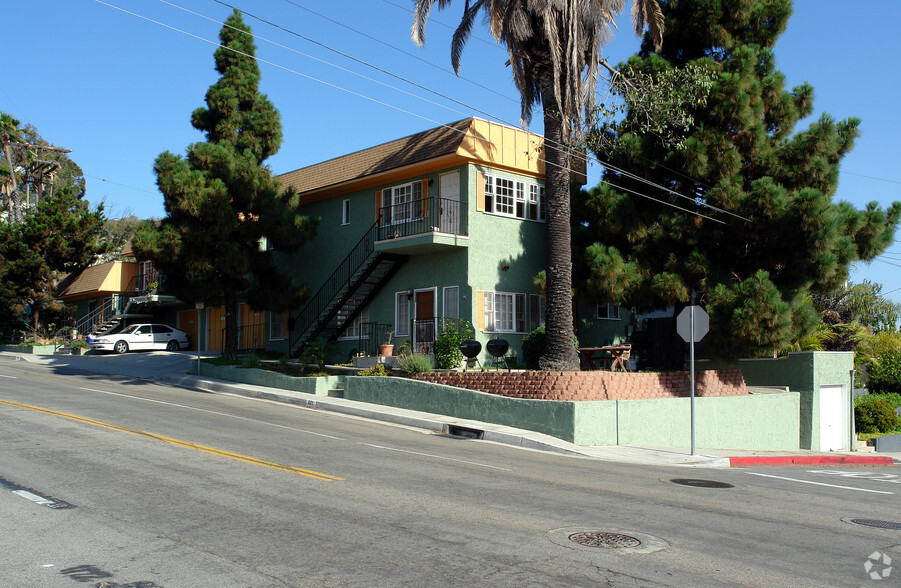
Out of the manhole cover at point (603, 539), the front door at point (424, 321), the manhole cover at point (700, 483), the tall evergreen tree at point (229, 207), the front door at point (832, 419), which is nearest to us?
the manhole cover at point (603, 539)

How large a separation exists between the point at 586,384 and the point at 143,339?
86.1 ft

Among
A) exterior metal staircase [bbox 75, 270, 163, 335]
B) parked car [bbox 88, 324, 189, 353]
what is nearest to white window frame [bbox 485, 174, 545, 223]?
parked car [bbox 88, 324, 189, 353]

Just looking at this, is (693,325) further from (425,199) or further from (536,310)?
(425,199)

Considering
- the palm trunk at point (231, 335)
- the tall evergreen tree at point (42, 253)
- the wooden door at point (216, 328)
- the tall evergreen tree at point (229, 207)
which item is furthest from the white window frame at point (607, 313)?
the tall evergreen tree at point (42, 253)

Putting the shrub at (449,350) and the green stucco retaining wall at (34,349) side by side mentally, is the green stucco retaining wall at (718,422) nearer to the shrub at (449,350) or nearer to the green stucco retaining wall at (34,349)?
the shrub at (449,350)

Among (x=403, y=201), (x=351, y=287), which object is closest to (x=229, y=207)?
(x=351, y=287)

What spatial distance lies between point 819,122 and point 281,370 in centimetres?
1796

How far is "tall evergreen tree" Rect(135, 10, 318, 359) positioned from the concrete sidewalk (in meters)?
3.02

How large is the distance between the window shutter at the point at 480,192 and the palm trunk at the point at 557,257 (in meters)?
4.26

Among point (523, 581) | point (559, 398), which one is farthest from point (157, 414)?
point (523, 581)

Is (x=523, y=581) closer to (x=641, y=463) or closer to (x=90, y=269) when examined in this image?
(x=641, y=463)

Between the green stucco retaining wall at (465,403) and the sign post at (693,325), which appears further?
the green stucco retaining wall at (465,403)

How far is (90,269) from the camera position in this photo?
43688mm

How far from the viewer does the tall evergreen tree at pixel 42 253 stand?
38.9m
